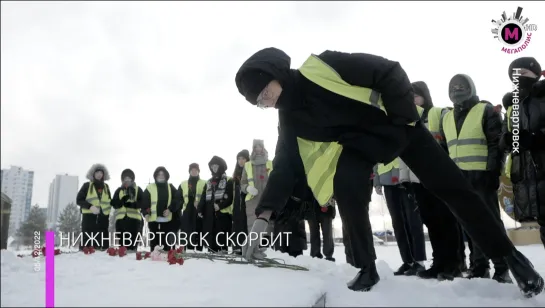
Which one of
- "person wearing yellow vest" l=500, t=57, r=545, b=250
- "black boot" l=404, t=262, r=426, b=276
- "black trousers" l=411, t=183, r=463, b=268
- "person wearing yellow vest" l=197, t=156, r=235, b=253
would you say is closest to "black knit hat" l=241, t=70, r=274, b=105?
"person wearing yellow vest" l=500, t=57, r=545, b=250

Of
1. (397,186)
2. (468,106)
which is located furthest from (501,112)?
(397,186)

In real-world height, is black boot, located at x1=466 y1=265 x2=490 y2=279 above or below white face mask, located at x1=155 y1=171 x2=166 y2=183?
below

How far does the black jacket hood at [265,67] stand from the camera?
2.39 metres

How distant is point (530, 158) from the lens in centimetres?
319

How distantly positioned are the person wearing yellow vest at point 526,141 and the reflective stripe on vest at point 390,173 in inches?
41.9

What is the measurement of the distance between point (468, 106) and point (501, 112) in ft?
1.04

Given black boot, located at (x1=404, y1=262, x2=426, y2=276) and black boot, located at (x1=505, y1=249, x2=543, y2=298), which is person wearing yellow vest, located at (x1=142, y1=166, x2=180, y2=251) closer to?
black boot, located at (x1=404, y1=262, x2=426, y2=276)

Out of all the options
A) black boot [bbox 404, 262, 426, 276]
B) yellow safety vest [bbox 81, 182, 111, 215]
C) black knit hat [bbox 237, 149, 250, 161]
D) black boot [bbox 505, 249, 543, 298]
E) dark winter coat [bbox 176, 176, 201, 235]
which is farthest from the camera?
dark winter coat [bbox 176, 176, 201, 235]

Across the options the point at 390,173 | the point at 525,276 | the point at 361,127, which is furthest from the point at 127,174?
the point at 525,276

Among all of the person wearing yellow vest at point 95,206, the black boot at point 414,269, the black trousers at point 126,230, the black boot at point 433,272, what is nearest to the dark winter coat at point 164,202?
the black trousers at point 126,230

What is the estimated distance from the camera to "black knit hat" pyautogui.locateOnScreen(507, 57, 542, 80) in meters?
3.38

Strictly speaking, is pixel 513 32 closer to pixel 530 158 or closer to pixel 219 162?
pixel 530 158

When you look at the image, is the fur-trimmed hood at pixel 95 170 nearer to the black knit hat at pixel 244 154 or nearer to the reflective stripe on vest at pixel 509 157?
the black knit hat at pixel 244 154

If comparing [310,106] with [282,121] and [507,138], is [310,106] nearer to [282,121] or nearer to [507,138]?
[282,121]
